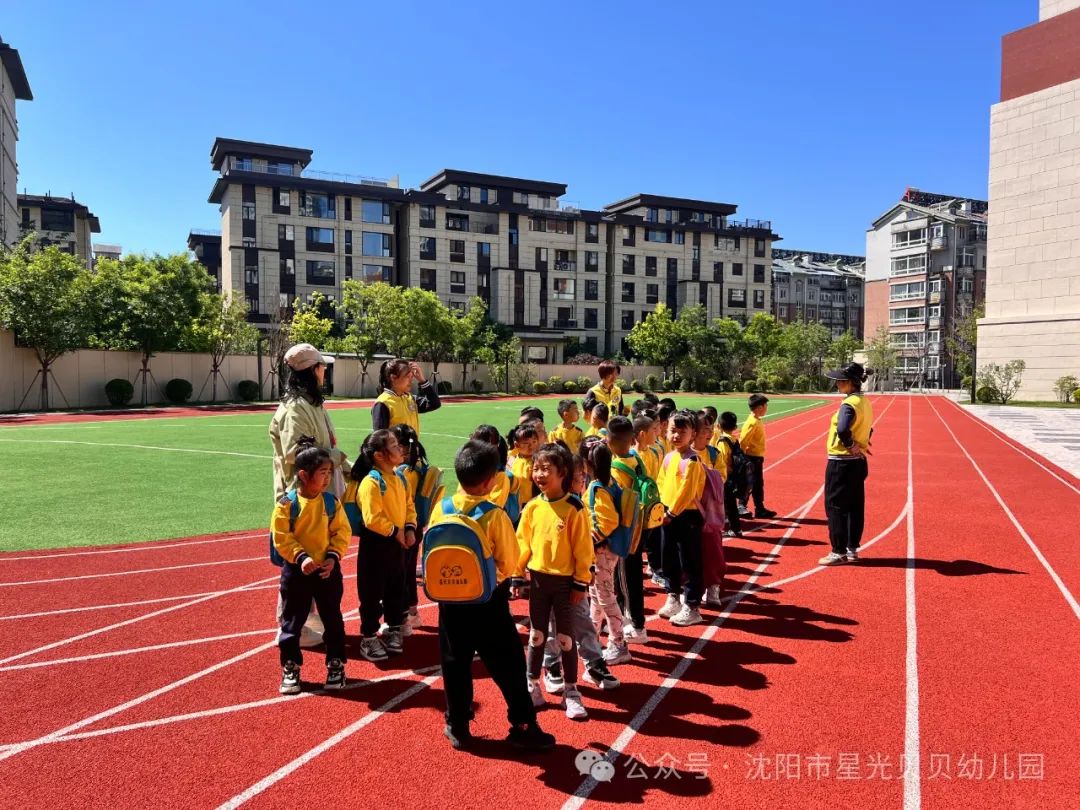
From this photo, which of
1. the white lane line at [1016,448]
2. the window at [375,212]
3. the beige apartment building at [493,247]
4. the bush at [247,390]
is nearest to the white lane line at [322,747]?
the white lane line at [1016,448]

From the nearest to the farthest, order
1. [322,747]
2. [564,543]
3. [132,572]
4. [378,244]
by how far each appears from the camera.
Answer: [322,747], [564,543], [132,572], [378,244]

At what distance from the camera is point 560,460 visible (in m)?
4.07

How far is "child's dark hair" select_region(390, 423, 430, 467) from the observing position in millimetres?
5004

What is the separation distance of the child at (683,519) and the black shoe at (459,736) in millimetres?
2277

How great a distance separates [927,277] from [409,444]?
263 feet

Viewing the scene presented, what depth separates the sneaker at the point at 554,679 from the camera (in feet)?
14.6

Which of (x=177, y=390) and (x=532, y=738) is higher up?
(x=177, y=390)

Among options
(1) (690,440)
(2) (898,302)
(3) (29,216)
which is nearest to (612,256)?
(2) (898,302)

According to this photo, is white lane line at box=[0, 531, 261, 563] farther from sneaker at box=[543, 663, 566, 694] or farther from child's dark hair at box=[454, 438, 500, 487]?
child's dark hair at box=[454, 438, 500, 487]

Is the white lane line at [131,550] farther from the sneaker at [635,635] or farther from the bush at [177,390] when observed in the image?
the bush at [177,390]

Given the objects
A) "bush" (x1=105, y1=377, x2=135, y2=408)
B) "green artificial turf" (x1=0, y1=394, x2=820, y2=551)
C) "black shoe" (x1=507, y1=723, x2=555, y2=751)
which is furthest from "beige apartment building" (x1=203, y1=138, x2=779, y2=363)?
"black shoe" (x1=507, y1=723, x2=555, y2=751)

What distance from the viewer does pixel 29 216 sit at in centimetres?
5959

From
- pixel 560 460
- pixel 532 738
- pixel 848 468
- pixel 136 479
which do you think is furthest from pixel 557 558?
pixel 136 479

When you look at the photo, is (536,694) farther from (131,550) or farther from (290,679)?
(131,550)
